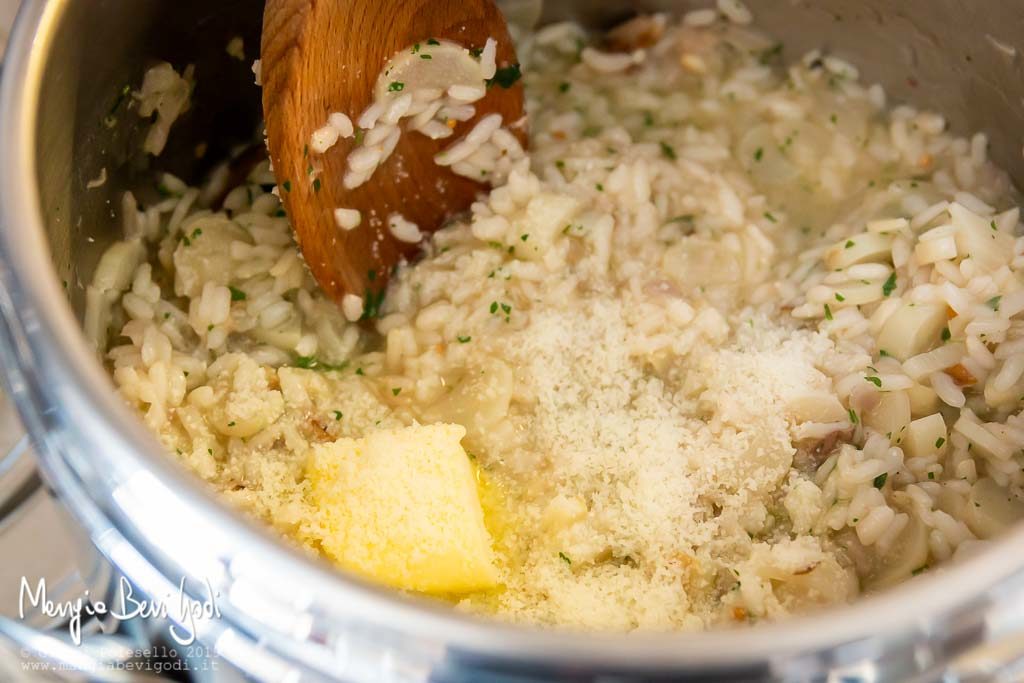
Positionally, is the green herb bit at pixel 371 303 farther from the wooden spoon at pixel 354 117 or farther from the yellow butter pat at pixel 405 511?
the yellow butter pat at pixel 405 511

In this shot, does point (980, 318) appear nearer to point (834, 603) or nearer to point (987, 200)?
point (987, 200)

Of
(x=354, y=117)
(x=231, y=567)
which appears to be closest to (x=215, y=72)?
(x=354, y=117)

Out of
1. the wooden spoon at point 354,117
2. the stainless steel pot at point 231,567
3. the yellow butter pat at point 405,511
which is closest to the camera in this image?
the stainless steel pot at point 231,567

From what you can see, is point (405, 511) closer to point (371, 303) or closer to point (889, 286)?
point (371, 303)

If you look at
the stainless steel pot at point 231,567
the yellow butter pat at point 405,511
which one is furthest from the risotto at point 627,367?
the stainless steel pot at point 231,567

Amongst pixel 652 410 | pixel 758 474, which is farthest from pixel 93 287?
pixel 758 474

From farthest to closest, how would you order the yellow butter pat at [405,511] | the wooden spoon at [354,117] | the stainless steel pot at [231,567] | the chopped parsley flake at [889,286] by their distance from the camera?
the chopped parsley flake at [889,286] < the wooden spoon at [354,117] < the yellow butter pat at [405,511] < the stainless steel pot at [231,567]
